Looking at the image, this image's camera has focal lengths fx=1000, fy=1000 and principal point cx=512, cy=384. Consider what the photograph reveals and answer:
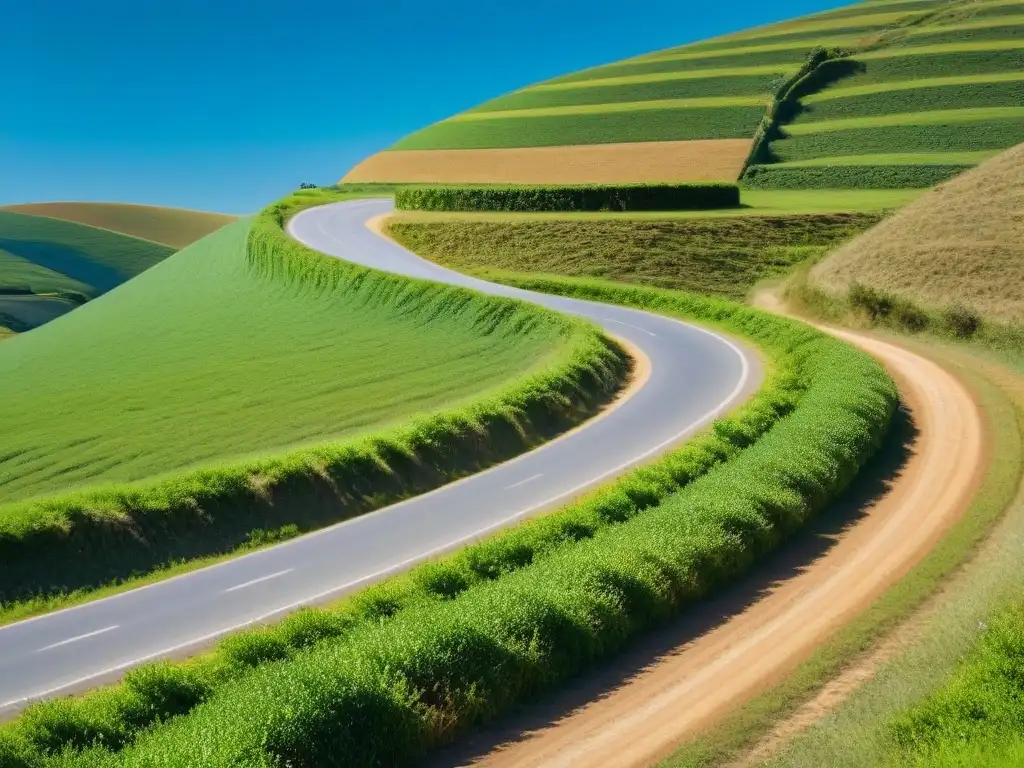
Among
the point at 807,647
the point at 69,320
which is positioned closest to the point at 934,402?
the point at 807,647

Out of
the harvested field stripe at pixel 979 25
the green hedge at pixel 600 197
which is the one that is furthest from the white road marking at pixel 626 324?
the harvested field stripe at pixel 979 25

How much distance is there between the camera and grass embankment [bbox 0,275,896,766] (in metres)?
9.76

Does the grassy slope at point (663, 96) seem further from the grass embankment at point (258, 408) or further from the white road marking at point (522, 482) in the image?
the white road marking at point (522, 482)

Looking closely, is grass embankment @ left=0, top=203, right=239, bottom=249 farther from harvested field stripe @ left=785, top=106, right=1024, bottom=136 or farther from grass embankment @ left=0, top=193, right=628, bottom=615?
grass embankment @ left=0, top=193, right=628, bottom=615

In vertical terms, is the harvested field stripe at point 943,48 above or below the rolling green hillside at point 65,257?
above

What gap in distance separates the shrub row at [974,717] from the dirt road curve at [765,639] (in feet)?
7.44

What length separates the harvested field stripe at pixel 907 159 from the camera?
6594 centimetres

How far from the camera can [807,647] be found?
13023 millimetres

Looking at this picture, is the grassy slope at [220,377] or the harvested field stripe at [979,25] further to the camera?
the harvested field stripe at [979,25]

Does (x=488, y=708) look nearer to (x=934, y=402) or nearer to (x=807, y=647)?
(x=807, y=647)

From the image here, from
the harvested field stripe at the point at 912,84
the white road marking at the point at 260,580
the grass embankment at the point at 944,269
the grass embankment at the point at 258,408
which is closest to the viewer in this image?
the white road marking at the point at 260,580

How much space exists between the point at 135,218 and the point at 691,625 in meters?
154

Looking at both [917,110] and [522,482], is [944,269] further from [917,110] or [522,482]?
[917,110]

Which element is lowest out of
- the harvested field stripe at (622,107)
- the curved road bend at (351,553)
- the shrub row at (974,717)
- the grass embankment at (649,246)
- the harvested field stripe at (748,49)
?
the curved road bend at (351,553)
